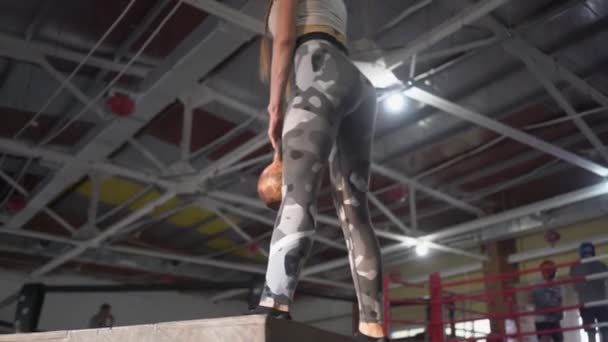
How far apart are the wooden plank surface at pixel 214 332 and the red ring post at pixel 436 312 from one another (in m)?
3.77

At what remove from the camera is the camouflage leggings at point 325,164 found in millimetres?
1448

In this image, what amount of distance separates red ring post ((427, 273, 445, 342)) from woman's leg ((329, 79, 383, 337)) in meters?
3.38

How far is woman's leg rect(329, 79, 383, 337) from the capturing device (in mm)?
1636

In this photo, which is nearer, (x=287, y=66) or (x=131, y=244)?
(x=287, y=66)

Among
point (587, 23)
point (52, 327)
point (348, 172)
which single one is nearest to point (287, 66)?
point (348, 172)

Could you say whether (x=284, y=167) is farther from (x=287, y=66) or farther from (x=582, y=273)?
(x=582, y=273)

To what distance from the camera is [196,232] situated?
1125cm

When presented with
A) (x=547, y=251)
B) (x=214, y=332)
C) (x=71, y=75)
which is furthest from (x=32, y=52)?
(x=547, y=251)

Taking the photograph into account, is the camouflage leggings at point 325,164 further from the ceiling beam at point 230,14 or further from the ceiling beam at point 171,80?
the ceiling beam at point 171,80

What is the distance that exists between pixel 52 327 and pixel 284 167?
1255 centimetres

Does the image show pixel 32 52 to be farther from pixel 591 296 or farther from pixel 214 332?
pixel 591 296

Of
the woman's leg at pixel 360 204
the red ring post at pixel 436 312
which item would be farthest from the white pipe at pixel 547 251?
the woman's leg at pixel 360 204

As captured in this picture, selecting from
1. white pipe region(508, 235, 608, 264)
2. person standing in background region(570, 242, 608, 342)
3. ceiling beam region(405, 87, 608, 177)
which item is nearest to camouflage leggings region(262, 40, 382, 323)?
ceiling beam region(405, 87, 608, 177)

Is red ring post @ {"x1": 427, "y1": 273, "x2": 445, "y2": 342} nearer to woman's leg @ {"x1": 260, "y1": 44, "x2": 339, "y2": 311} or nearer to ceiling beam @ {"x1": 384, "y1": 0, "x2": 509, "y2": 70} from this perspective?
ceiling beam @ {"x1": 384, "y1": 0, "x2": 509, "y2": 70}
